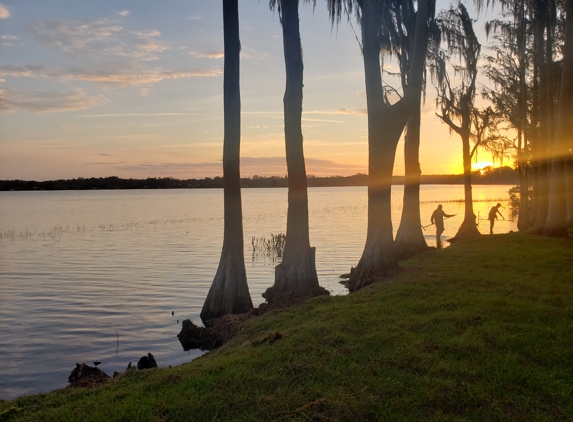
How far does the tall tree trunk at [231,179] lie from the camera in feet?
49.3

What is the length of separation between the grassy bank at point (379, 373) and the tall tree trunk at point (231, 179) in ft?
13.7

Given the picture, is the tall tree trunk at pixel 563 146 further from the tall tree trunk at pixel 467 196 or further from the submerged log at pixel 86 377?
the submerged log at pixel 86 377

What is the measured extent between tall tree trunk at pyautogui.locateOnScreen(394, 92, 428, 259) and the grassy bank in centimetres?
1203

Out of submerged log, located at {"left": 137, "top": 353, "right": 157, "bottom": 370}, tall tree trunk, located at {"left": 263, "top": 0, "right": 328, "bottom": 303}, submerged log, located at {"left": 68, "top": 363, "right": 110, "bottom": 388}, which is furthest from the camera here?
tall tree trunk, located at {"left": 263, "top": 0, "right": 328, "bottom": 303}

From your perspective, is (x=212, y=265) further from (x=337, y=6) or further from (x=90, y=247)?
(x=337, y=6)

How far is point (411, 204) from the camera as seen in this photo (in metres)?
23.6

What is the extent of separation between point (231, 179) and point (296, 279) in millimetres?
3794

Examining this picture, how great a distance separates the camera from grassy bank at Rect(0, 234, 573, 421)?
616 cm

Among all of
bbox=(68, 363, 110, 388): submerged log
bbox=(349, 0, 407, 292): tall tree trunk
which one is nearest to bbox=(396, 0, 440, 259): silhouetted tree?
bbox=(349, 0, 407, 292): tall tree trunk

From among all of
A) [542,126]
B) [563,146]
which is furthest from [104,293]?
[542,126]

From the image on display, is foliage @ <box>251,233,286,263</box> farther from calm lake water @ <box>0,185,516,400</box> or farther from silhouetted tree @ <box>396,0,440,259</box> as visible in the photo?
silhouetted tree @ <box>396,0,440,259</box>

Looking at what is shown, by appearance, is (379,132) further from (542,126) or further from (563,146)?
(542,126)

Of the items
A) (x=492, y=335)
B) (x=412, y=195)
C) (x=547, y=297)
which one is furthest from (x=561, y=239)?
(x=492, y=335)

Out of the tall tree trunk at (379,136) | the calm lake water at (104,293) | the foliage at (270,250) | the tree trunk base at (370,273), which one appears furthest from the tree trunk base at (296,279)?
the foliage at (270,250)
